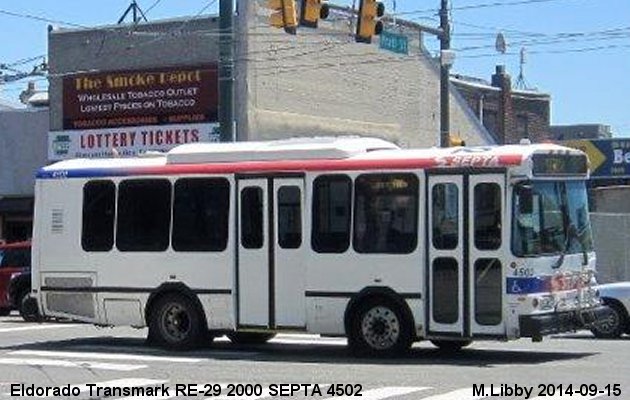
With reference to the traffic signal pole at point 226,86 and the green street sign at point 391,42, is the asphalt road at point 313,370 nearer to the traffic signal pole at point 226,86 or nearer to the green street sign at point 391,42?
the traffic signal pole at point 226,86

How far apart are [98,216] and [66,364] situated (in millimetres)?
3006

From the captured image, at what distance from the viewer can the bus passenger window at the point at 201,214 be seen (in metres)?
18.8

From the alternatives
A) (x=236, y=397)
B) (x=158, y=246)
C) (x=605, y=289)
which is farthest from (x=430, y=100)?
(x=236, y=397)

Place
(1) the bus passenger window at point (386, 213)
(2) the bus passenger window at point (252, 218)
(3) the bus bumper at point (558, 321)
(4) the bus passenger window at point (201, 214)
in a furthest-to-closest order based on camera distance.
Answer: (4) the bus passenger window at point (201, 214) → (2) the bus passenger window at point (252, 218) → (1) the bus passenger window at point (386, 213) → (3) the bus bumper at point (558, 321)

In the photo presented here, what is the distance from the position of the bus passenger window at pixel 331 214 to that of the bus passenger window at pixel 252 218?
871mm

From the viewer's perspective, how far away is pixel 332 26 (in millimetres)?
40125

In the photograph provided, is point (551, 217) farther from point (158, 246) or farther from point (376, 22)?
point (376, 22)

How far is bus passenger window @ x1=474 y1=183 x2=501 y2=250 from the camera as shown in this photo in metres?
16.7

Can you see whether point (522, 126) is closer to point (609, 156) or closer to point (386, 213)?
point (609, 156)

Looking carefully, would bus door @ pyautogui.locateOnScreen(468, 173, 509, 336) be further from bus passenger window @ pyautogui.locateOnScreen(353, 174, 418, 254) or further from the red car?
the red car

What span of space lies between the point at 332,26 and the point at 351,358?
23.7m

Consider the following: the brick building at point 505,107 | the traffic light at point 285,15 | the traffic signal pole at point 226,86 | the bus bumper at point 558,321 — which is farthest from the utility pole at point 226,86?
the brick building at point 505,107

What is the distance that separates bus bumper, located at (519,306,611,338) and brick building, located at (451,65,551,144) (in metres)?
33.5

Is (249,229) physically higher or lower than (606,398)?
higher
